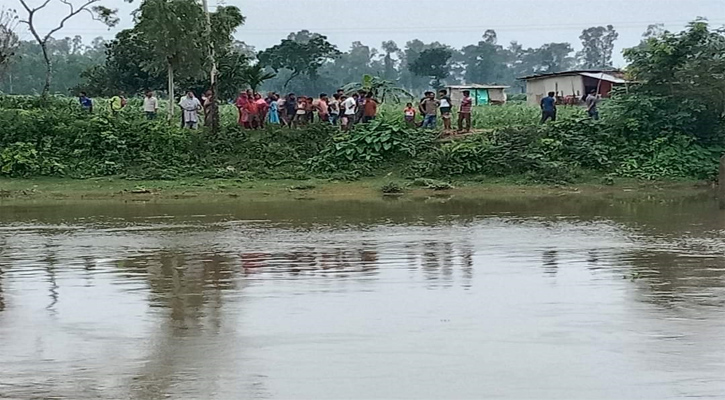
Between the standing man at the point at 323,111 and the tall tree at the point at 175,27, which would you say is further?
the standing man at the point at 323,111

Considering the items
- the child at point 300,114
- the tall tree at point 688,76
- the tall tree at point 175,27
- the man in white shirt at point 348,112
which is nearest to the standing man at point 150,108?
the tall tree at point 175,27

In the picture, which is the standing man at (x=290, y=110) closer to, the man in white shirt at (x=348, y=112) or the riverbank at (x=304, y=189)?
the man in white shirt at (x=348, y=112)

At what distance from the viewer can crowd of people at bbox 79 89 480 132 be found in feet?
105

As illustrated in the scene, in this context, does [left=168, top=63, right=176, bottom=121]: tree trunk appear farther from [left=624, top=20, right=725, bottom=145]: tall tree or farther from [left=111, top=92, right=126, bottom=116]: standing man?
[left=624, top=20, right=725, bottom=145]: tall tree

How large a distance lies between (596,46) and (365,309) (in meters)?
111

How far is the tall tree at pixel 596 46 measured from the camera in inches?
4567

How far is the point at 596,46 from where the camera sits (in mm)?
117188

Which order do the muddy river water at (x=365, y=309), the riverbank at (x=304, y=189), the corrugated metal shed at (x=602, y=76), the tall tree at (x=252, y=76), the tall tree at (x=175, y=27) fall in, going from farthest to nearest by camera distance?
the corrugated metal shed at (x=602, y=76) → the tall tree at (x=252, y=76) → the tall tree at (x=175, y=27) → the riverbank at (x=304, y=189) → the muddy river water at (x=365, y=309)

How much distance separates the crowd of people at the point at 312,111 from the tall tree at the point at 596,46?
86869 mm

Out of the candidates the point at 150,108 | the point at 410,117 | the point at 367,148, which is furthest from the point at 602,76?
the point at 150,108

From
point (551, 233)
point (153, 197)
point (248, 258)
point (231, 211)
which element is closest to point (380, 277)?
point (248, 258)

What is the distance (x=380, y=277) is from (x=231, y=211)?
1026 cm

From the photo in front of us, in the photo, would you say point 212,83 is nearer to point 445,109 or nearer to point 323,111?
point 323,111

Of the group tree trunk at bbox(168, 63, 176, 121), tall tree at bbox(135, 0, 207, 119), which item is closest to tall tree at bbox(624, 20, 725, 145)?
tall tree at bbox(135, 0, 207, 119)
